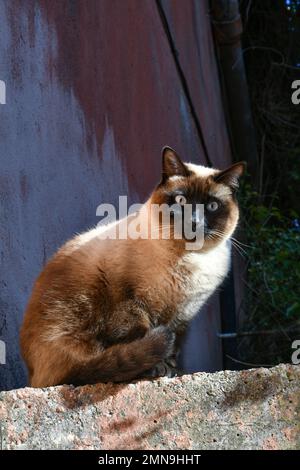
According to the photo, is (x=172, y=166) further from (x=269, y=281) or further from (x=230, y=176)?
(x=269, y=281)

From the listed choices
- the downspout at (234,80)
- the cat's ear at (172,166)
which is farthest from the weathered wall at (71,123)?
the downspout at (234,80)

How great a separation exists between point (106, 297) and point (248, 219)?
5607 millimetres

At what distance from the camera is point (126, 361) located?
2.19 metres

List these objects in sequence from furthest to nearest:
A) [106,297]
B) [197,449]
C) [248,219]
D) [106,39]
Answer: [248,219], [106,39], [106,297], [197,449]

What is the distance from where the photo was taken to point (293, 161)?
9.21 meters

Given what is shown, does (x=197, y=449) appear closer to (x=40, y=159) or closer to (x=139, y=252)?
(x=139, y=252)

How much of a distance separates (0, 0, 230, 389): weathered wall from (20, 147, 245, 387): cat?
11.0 inches

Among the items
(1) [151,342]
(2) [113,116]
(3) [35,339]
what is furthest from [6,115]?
(2) [113,116]

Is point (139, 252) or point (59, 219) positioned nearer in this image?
point (139, 252)

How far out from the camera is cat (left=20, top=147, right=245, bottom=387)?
223cm

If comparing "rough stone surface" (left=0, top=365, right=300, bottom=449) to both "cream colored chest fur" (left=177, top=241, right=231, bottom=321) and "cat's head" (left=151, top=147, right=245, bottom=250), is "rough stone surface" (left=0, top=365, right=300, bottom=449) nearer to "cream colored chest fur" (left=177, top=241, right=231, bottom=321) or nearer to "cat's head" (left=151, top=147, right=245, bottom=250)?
"cream colored chest fur" (left=177, top=241, right=231, bottom=321)

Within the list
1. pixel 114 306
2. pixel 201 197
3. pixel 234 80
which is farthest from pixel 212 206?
pixel 234 80

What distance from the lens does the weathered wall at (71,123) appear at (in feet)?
8.97

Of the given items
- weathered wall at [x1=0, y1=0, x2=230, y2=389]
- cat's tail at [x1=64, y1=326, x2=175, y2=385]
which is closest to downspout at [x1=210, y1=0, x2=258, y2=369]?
weathered wall at [x1=0, y1=0, x2=230, y2=389]
